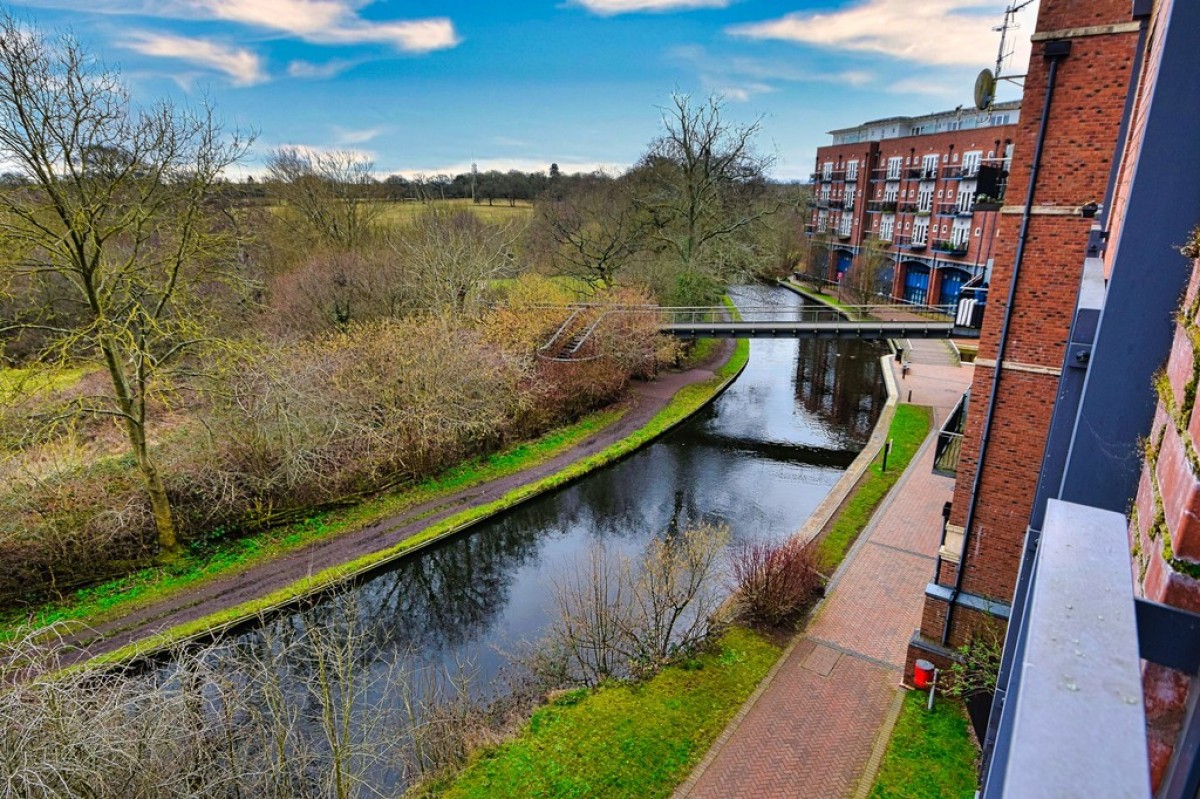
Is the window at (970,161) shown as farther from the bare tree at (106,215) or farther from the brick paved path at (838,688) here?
the bare tree at (106,215)

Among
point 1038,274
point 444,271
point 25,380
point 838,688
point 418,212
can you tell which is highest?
point 418,212

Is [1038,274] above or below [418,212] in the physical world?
below

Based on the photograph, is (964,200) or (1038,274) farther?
(964,200)

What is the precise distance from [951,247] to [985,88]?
113 ft

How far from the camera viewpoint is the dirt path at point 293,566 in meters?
12.7

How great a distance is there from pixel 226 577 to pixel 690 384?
2122cm

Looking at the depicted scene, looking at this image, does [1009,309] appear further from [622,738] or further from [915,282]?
[915,282]

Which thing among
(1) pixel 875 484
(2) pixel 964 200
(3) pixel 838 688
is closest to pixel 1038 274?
(3) pixel 838 688

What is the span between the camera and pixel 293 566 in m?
15.1

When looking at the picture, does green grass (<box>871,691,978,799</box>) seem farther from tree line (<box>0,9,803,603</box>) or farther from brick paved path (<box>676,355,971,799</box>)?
tree line (<box>0,9,803,603</box>)

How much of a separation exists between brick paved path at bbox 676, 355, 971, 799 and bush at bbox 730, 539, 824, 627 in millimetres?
541

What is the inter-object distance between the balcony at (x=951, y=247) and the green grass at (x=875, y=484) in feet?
62.1

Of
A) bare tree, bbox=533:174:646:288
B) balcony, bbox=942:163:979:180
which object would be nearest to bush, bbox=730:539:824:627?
bare tree, bbox=533:174:646:288

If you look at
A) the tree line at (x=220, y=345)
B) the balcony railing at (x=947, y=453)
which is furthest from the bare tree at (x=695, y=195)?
the balcony railing at (x=947, y=453)
